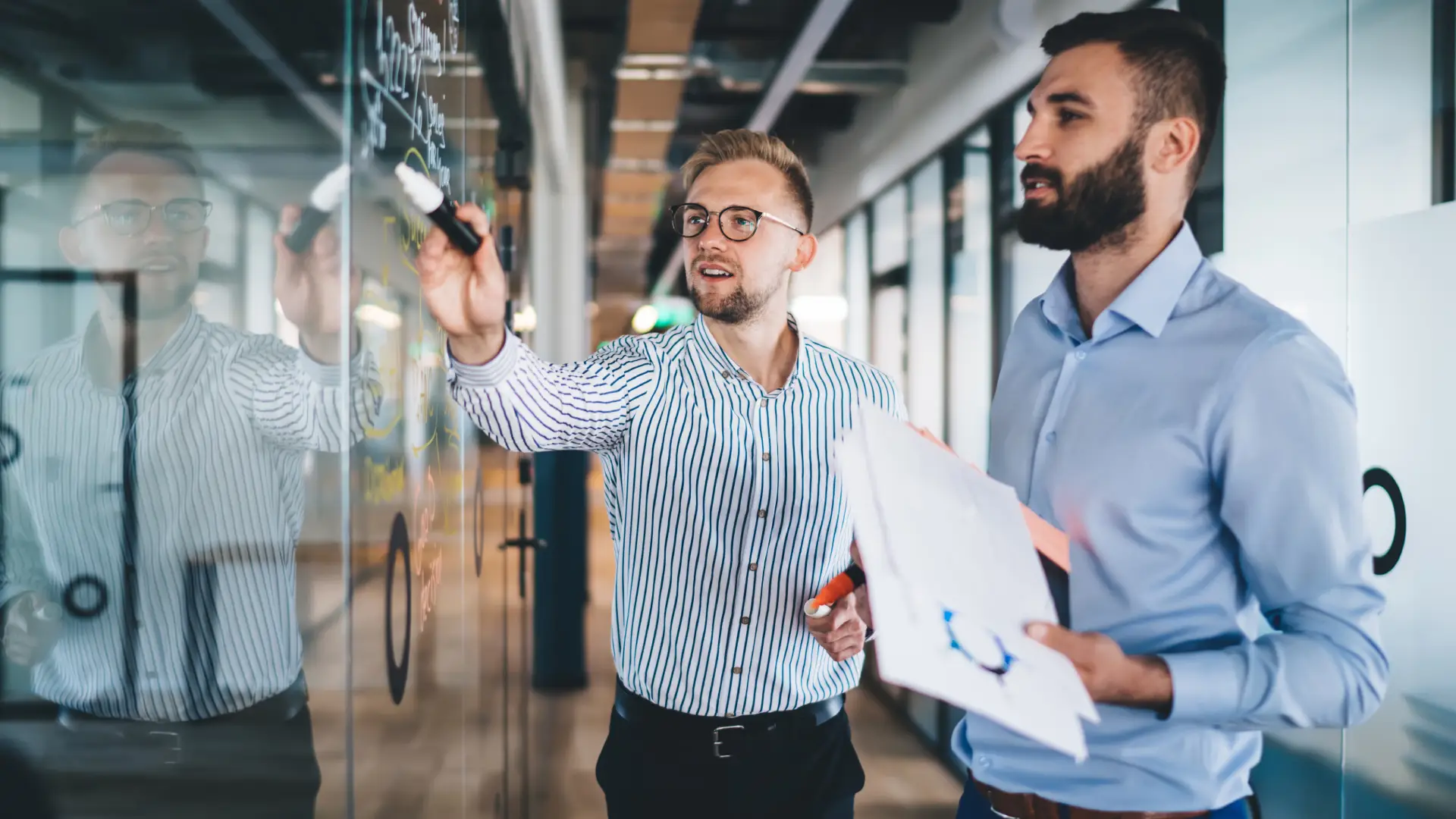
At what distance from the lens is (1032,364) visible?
1237mm

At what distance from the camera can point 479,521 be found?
2637 millimetres

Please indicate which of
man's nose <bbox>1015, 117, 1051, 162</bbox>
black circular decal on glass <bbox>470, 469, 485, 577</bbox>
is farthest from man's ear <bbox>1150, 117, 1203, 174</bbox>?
black circular decal on glass <bbox>470, 469, 485, 577</bbox>

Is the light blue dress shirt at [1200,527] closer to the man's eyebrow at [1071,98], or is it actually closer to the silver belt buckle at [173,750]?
the man's eyebrow at [1071,98]

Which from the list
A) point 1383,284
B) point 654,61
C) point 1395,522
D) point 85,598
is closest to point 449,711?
point 85,598

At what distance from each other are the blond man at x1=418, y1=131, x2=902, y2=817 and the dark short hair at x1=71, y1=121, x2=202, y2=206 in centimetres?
93

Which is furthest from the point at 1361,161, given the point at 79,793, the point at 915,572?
the point at 79,793

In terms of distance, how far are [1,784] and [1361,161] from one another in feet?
8.07

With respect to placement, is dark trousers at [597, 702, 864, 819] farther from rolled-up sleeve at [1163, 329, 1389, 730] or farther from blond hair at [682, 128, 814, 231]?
blond hair at [682, 128, 814, 231]

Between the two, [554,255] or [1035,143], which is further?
[554,255]

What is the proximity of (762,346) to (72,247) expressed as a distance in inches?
50.0

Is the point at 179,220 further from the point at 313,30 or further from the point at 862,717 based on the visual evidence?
the point at 862,717

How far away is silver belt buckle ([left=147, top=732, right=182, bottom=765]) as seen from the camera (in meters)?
0.63

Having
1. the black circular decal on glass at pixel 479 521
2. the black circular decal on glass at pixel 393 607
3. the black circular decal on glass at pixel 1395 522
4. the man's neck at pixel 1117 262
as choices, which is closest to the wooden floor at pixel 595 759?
the black circular decal on glass at pixel 479 521

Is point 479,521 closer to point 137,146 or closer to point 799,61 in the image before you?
point 137,146
